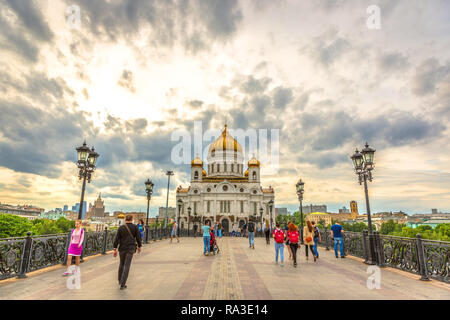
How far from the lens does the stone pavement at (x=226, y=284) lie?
5809 mm

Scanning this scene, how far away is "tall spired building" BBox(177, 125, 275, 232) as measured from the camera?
49812mm

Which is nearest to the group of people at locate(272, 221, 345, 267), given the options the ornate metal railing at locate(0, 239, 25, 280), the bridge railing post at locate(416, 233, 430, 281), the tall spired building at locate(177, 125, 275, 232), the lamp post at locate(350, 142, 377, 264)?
the lamp post at locate(350, 142, 377, 264)

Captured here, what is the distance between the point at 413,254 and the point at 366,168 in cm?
422

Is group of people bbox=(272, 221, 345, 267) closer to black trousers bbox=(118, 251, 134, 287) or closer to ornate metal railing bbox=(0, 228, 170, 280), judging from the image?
black trousers bbox=(118, 251, 134, 287)

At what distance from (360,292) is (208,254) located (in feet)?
25.6

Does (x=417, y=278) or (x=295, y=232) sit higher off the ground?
(x=295, y=232)

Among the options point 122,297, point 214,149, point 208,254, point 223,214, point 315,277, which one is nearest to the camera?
point 122,297

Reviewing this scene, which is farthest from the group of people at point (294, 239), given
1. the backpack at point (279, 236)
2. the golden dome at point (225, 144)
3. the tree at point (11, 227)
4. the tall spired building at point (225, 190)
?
the golden dome at point (225, 144)

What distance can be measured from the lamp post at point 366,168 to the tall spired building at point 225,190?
36.9 m

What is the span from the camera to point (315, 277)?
7707 mm

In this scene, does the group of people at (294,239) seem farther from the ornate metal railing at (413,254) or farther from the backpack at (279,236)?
the ornate metal railing at (413,254)

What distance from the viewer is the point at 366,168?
1140cm
